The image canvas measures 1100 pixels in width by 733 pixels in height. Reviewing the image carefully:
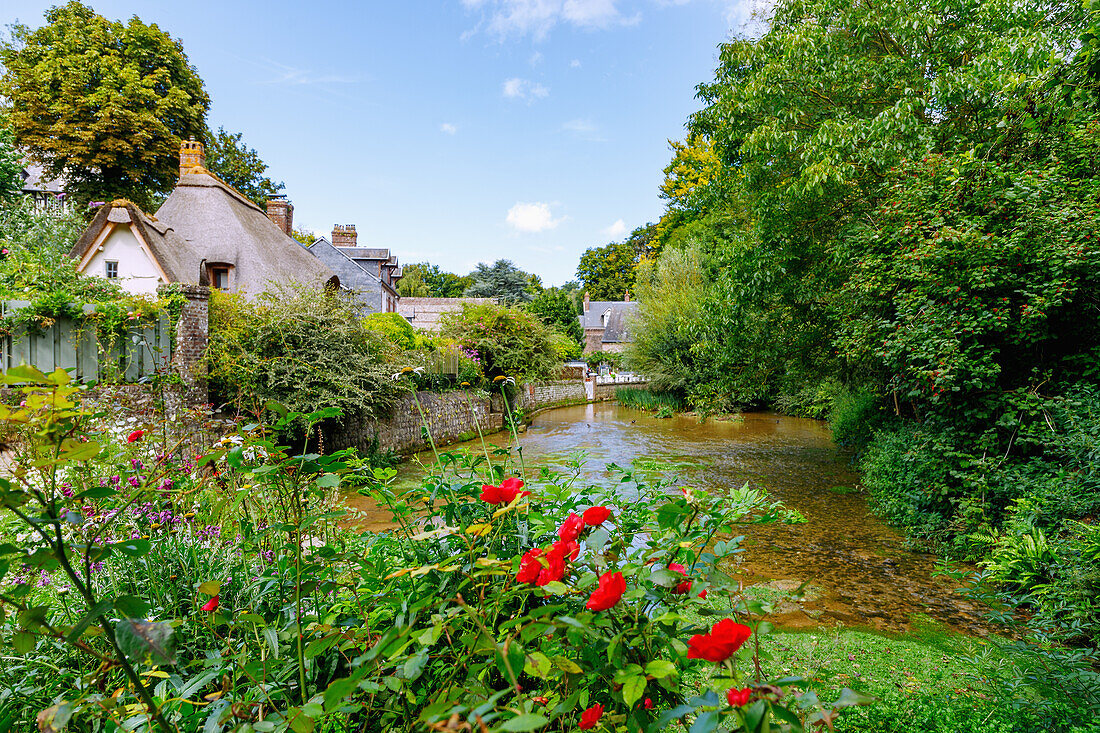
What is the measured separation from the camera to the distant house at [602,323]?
4253 cm

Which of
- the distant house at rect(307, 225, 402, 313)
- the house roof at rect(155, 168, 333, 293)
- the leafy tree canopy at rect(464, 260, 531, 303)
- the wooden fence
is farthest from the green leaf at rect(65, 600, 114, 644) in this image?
the leafy tree canopy at rect(464, 260, 531, 303)

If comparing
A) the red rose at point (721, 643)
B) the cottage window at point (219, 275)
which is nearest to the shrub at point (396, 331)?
the cottage window at point (219, 275)

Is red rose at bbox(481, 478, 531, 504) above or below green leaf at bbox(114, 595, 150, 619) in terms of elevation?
above

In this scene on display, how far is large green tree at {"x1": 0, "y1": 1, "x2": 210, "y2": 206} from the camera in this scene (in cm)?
1728

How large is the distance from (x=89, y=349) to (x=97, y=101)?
1692cm

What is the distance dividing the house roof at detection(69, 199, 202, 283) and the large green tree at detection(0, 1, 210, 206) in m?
5.22

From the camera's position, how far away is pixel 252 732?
95 cm

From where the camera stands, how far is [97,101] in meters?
→ 17.2

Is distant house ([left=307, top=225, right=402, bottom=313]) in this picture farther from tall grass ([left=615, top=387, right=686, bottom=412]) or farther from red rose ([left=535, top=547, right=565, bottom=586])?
red rose ([left=535, top=547, right=565, bottom=586])

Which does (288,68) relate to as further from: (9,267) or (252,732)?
(252,732)

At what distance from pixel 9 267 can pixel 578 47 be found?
14.3m

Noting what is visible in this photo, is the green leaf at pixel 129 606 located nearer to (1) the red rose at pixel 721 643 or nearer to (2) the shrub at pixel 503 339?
(1) the red rose at pixel 721 643

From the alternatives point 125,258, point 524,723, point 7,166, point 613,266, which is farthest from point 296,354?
point 613,266

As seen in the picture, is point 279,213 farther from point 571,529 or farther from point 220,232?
point 571,529
